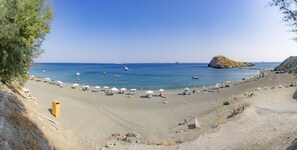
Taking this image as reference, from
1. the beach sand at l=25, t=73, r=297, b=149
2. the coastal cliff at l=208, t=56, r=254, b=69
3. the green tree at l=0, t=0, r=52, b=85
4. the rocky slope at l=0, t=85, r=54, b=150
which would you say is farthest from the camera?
the coastal cliff at l=208, t=56, r=254, b=69

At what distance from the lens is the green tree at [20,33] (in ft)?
41.7

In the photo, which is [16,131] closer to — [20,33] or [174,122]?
[20,33]

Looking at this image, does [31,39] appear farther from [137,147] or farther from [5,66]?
[137,147]

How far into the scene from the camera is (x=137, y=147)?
16.5m

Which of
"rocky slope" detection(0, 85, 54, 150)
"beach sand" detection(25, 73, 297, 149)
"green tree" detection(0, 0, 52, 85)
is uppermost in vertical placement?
"green tree" detection(0, 0, 52, 85)

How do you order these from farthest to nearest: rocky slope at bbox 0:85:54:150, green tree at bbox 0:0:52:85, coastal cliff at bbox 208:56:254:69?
coastal cliff at bbox 208:56:254:69 < green tree at bbox 0:0:52:85 < rocky slope at bbox 0:85:54:150

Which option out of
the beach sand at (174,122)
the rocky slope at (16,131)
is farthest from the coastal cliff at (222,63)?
the rocky slope at (16,131)

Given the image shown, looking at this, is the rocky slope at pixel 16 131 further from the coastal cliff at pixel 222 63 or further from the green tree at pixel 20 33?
the coastal cliff at pixel 222 63

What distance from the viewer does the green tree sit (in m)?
12.7

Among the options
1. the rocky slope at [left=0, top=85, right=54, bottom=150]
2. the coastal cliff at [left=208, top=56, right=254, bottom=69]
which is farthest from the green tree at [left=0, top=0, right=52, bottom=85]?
the coastal cliff at [left=208, top=56, right=254, bottom=69]

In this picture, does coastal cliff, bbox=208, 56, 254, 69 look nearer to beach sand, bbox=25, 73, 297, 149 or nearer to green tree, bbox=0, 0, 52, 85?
Answer: beach sand, bbox=25, 73, 297, 149

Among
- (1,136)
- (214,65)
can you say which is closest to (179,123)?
(1,136)

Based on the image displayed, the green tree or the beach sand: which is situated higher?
the green tree

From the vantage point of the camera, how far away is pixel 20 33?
14.8 meters
